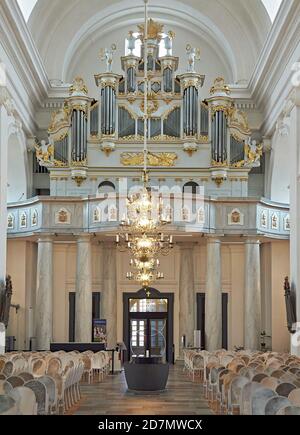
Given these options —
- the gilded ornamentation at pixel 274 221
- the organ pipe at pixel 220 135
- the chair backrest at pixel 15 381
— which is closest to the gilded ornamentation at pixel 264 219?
the gilded ornamentation at pixel 274 221

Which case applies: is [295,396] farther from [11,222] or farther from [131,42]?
[131,42]

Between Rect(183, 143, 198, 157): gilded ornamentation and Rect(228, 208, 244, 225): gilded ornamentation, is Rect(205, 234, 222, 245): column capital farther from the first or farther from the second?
Rect(183, 143, 198, 157): gilded ornamentation

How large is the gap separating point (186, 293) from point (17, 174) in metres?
7.72

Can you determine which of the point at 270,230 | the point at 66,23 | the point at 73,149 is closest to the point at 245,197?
the point at 270,230

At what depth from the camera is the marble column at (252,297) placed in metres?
28.1

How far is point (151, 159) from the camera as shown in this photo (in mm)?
30562

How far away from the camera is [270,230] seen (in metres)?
28.9

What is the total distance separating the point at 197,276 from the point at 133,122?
21.5ft

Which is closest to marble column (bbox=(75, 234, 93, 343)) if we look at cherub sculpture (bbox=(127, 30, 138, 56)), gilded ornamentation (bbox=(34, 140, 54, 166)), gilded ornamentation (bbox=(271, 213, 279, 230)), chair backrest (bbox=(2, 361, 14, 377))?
gilded ornamentation (bbox=(34, 140, 54, 166))

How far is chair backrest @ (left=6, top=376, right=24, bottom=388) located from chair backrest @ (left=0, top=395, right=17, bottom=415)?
271cm

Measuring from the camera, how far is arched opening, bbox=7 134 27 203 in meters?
30.8

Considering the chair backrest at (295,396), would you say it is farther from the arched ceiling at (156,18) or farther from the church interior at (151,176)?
the arched ceiling at (156,18)

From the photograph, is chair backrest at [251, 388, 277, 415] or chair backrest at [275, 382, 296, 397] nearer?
chair backrest at [251, 388, 277, 415]

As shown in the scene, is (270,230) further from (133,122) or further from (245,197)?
(133,122)
